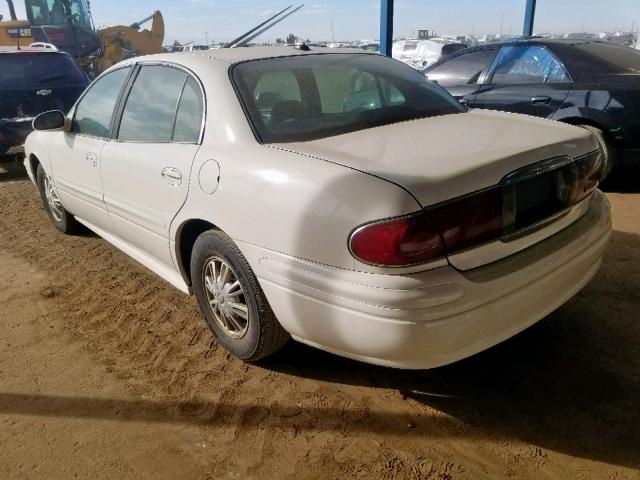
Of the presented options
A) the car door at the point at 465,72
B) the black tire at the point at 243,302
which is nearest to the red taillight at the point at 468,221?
the black tire at the point at 243,302

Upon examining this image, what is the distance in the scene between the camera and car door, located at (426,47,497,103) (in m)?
5.86

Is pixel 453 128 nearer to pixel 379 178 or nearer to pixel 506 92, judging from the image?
pixel 379 178

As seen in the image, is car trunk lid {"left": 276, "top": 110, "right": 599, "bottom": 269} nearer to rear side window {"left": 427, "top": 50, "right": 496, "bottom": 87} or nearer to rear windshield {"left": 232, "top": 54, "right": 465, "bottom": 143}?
rear windshield {"left": 232, "top": 54, "right": 465, "bottom": 143}

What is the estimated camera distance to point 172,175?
8.88 feet

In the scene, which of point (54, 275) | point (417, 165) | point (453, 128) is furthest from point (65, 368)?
point (453, 128)

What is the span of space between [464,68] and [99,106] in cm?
412

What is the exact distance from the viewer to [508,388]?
2.44m

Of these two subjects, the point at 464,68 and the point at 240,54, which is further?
the point at 464,68

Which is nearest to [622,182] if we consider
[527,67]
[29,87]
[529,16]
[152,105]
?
[527,67]

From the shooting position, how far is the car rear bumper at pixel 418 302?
1.87 metres

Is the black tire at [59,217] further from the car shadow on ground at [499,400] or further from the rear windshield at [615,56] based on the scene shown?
the rear windshield at [615,56]

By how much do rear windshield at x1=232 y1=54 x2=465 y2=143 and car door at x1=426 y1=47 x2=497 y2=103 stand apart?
9.42 feet

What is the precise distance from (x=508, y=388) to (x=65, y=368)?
7.37 feet

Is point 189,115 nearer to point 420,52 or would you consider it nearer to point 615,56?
point 615,56
